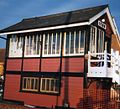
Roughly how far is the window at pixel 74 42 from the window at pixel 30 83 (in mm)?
3127

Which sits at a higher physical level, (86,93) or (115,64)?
(115,64)

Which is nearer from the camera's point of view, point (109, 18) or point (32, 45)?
point (109, 18)

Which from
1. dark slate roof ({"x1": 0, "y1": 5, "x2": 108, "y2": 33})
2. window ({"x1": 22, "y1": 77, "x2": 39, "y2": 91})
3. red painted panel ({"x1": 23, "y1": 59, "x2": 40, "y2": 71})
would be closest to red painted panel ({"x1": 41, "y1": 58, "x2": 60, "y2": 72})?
red painted panel ({"x1": 23, "y1": 59, "x2": 40, "y2": 71})

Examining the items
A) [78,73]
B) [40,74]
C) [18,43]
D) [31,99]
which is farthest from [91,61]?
[18,43]

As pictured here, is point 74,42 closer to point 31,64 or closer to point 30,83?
point 31,64

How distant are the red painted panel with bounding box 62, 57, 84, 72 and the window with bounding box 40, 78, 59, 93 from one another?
1.10m

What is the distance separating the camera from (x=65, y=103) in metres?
17.5

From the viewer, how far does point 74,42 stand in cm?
1788

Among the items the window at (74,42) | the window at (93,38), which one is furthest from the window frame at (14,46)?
the window at (93,38)

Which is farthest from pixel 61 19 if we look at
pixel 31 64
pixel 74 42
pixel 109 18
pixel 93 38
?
pixel 31 64

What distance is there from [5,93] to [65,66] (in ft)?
19.4

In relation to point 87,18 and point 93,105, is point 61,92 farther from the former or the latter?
point 87,18

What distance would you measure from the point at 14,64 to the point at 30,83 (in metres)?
2.15

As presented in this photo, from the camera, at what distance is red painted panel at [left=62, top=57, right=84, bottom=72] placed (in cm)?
1714
